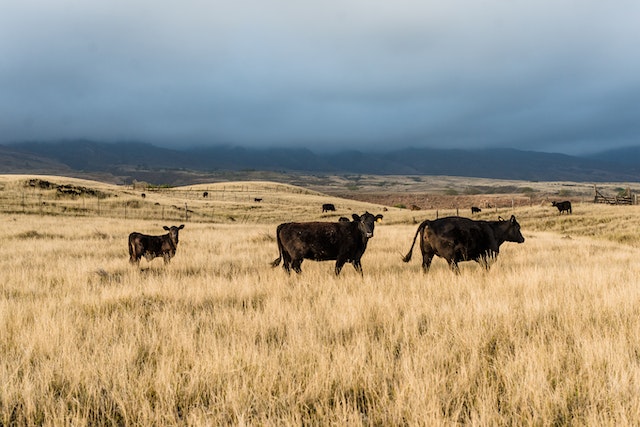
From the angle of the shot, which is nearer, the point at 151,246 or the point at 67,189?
the point at 151,246

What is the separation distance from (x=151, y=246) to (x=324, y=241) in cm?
600

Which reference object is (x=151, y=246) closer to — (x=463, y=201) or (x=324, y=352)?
(x=324, y=352)

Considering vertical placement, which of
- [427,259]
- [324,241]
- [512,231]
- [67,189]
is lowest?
[427,259]

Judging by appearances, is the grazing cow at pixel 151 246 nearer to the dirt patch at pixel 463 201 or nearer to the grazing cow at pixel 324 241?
the grazing cow at pixel 324 241

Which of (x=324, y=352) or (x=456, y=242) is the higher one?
(x=456, y=242)

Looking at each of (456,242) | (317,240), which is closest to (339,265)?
(317,240)

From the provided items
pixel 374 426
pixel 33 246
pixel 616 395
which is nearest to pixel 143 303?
pixel 374 426

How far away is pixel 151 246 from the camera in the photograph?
1259cm

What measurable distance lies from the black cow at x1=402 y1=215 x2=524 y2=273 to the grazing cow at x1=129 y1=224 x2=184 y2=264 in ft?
24.2

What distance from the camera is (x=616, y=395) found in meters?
3.00

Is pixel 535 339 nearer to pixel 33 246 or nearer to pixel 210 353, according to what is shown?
pixel 210 353

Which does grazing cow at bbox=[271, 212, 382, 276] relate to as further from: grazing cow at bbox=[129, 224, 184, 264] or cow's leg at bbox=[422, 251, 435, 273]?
grazing cow at bbox=[129, 224, 184, 264]

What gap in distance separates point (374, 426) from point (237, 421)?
3.11 feet

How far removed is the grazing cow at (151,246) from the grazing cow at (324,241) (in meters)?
4.41
